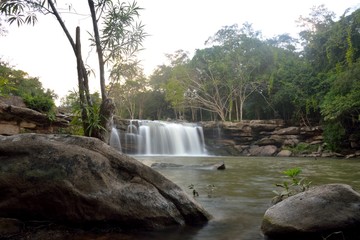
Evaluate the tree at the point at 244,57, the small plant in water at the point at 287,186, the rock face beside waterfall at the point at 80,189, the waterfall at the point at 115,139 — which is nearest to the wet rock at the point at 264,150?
the tree at the point at 244,57

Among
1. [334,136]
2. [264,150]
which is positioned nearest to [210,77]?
[264,150]

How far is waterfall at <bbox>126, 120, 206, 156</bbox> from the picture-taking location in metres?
22.2

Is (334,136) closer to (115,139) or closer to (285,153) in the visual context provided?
(285,153)

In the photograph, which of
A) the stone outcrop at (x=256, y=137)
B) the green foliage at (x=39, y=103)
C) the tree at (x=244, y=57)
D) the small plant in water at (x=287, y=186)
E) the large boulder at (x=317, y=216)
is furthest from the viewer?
the tree at (x=244, y=57)

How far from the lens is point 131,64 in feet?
20.1

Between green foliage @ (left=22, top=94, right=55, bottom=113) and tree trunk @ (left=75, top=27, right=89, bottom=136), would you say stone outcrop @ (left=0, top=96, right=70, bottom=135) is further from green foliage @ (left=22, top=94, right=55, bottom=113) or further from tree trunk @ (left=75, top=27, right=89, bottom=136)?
tree trunk @ (left=75, top=27, right=89, bottom=136)

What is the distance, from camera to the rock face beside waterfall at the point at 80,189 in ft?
9.00

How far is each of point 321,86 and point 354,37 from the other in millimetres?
4438

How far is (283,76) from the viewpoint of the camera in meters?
28.1

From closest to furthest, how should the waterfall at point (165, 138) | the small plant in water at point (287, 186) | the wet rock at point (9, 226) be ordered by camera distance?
the wet rock at point (9, 226) → the small plant in water at point (287, 186) → the waterfall at point (165, 138)

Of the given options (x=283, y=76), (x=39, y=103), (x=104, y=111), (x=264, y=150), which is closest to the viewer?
(x=104, y=111)

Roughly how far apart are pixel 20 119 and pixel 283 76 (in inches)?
942

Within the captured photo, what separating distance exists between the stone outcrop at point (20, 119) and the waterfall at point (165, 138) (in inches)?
446

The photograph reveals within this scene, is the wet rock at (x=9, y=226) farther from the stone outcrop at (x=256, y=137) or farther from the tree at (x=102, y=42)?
the stone outcrop at (x=256, y=137)
